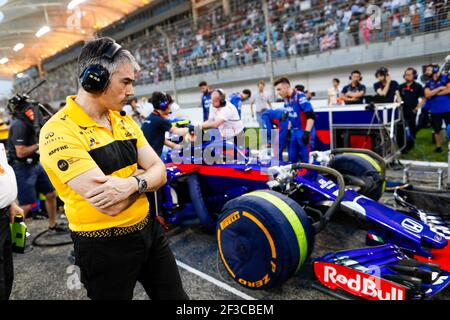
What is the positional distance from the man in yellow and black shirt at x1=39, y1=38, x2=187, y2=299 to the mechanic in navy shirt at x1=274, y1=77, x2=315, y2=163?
4055mm

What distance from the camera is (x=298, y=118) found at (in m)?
5.33

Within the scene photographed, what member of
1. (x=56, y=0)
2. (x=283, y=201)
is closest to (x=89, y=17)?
(x=56, y=0)

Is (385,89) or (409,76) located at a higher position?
(409,76)

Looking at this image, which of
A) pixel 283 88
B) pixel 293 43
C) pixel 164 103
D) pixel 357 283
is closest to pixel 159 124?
pixel 164 103

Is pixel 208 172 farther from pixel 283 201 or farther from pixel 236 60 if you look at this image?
pixel 236 60

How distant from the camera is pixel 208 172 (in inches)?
128

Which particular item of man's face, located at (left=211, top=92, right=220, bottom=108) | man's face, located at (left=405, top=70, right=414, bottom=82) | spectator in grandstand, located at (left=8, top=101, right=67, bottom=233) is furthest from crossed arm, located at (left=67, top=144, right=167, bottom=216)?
man's face, located at (left=405, top=70, right=414, bottom=82)

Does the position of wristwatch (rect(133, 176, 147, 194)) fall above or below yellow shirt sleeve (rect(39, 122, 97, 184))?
below

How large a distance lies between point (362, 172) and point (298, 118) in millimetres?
2079

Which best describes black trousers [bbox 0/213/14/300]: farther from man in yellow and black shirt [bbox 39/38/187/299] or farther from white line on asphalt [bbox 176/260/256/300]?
white line on asphalt [bbox 176/260/256/300]

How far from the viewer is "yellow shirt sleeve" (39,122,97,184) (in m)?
1.26

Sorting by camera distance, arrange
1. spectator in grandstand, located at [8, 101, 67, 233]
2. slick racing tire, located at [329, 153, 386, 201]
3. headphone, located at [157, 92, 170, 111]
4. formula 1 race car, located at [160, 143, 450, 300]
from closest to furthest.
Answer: formula 1 race car, located at [160, 143, 450, 300] < slick racing tire, located at [329, 153, 386, 201] < spectator in grandstand, located at [8, 101, 67, 233] < headphone, located at [157, 92, 170, 111]

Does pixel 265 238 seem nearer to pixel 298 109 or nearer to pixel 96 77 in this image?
pixel 96 77

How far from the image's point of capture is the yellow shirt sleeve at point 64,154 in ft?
4.14
